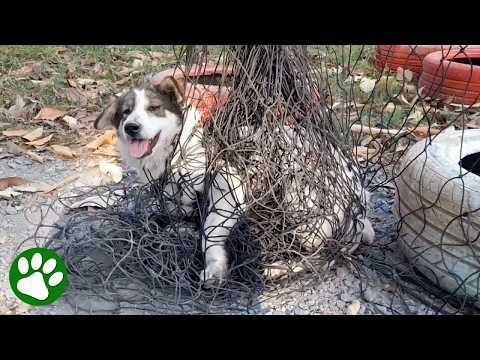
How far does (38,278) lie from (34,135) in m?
1.84

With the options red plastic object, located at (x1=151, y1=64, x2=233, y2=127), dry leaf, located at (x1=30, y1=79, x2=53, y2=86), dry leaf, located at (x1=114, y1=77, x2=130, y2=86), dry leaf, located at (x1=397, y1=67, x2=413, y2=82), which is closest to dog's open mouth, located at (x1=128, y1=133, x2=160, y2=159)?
red plastic object, located at (x1=151, y1=64, x2=233, y2=127)

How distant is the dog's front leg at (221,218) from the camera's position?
2.41m

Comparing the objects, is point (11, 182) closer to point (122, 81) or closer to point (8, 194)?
point (8, 194)

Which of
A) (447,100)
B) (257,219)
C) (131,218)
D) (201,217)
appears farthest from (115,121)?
(447,100)

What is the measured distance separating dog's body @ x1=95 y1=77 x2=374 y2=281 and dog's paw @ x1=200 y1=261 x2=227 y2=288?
0.04m

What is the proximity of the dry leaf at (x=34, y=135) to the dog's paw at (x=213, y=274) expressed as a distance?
208cm

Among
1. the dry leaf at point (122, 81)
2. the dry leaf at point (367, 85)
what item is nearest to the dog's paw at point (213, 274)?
the dry leaf at point (367, 85)

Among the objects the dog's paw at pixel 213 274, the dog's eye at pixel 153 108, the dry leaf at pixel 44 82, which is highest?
the dog's eye at pixel 153 108

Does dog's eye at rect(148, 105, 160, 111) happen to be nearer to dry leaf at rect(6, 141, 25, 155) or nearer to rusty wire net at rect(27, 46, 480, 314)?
rusty wire net at rect(27, 46, 480, 314)

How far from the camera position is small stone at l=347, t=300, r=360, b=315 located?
2309mm

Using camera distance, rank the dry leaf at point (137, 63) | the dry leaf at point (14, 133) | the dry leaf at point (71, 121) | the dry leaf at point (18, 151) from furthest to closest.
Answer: the dry leaf at point (137, 63), the dry leaf at point (71, 121), the dry leaf at point (14, 133), the dry leaf at point (18, 151)

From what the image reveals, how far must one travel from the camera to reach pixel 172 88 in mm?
Result: 2828

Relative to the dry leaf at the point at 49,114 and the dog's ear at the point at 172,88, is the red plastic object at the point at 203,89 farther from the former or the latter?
the dry leaf at the point at 49,114

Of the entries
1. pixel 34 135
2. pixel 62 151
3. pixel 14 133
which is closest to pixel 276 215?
pixel 62 151
